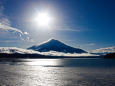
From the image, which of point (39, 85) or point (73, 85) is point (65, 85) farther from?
point (39, 85)

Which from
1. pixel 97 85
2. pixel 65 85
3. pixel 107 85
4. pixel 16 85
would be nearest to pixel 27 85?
pixel 16 85

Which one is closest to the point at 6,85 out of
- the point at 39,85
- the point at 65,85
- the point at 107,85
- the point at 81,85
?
the point at 39,85

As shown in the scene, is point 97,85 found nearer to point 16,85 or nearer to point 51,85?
point 51,85

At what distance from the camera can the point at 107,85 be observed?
34.8m

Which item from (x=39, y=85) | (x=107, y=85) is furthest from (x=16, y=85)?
(x=107, y=85)

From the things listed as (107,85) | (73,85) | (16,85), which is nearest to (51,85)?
(73,85)

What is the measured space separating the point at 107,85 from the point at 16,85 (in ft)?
72.9

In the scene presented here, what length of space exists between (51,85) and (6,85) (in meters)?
11.0

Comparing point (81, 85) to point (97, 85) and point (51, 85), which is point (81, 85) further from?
point (51, 85)

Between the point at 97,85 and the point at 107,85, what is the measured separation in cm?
235

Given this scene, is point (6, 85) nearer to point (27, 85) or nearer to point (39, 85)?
point (27, 85)

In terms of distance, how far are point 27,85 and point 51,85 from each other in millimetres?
5916

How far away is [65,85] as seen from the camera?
1405 inches

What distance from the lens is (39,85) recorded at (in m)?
35.6
